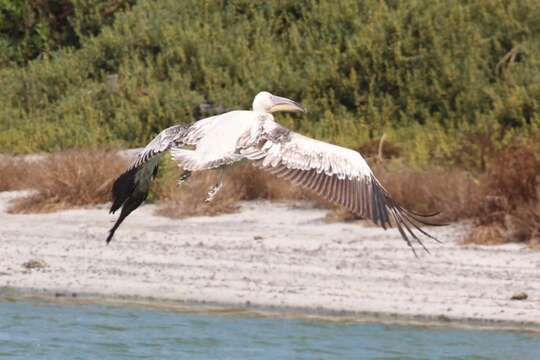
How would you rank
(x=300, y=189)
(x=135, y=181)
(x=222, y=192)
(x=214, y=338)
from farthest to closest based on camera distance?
(x=300, y=189) → (x=222, y=192) → (x=214, y=338) → (x=135, y=181)

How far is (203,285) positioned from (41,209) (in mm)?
2895

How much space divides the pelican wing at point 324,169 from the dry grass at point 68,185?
4.83m

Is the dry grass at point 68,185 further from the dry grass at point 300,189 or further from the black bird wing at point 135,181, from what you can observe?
the black bird wing at point 135,181

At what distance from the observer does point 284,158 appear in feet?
24.2

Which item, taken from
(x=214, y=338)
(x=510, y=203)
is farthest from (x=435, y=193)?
(x=214, y=338)

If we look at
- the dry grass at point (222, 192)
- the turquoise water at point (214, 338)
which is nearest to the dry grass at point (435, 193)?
the dry grass at point (222, 192)

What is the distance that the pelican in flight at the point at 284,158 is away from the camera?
7.23 meters

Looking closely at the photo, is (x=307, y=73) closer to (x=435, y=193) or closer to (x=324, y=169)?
(x=435, y=193)

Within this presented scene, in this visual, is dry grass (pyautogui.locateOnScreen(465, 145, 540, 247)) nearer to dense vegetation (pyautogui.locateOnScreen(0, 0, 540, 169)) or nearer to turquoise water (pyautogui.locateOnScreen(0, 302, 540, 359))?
turquoise water (pyautogui.locateOnScreen(0, 302, 540, 359))

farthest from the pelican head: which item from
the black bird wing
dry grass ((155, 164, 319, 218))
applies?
dry grass ((155, 164, 319, 218))

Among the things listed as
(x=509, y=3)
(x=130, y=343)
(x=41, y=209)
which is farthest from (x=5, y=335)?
(x=509, y=3)

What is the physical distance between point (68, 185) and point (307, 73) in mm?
3651

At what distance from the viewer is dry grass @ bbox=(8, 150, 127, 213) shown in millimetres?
11992

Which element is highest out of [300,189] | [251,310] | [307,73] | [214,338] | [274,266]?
[307,73]
